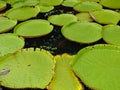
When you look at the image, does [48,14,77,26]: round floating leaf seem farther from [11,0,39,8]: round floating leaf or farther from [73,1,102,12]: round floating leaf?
[11,0,39,8]: round floating leaf

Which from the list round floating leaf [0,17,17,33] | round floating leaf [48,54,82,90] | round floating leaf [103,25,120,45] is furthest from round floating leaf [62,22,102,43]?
round floating leaf [0,17,17,33]

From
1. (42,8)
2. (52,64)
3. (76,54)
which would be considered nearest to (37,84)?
(52,64)

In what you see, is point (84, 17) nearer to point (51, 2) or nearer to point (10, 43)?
point (51, 2)

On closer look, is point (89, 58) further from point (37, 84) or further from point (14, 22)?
point (14, 22)

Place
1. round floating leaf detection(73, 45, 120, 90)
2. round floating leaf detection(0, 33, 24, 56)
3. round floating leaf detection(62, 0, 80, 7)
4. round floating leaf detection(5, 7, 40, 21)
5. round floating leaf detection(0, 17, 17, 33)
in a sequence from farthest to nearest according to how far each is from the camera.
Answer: round floating leaf detection(62, 0, 80, 7) < round floating leaf detection(5, 7, 40, 21) < round floating leaf detection(0, 17, 17, 33) < round floating leaf detection(0, 33, 24, 56) < round floating leaf detection(73, 45, 120, 90)

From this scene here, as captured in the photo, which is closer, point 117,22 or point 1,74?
point 1,74

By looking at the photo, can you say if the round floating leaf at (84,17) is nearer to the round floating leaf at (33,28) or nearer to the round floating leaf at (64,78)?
the round floating leaf at (33,28)

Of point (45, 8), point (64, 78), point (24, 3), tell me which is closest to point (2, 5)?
point (24, 3)
